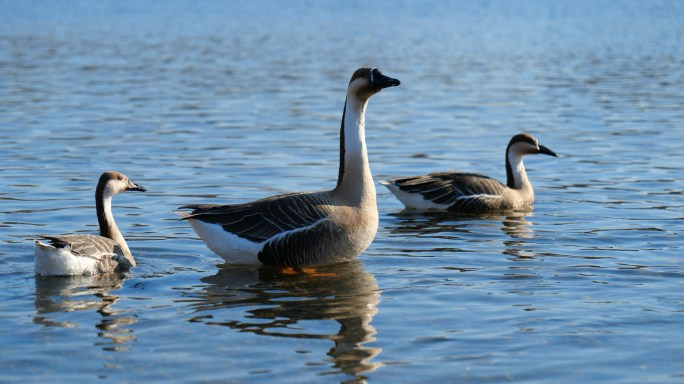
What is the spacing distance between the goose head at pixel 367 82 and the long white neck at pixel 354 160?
0.09 metres

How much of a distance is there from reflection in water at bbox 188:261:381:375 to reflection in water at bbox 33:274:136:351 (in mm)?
757

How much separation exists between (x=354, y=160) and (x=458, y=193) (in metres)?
4.41

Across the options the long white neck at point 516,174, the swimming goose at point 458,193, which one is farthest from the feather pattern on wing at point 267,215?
the long white neck at point 516,174

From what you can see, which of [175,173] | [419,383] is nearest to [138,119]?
[175,173]

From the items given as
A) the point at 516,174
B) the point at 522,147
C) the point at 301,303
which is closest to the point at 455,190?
the point at 516,174

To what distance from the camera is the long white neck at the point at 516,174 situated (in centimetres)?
1611

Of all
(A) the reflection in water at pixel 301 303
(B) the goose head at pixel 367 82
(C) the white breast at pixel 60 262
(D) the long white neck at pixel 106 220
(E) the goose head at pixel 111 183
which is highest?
(B) the goose head at pixel 367 82

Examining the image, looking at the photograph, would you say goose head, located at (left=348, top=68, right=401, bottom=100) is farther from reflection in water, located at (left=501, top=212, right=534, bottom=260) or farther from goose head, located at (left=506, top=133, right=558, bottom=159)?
goose head, located at (left=506, top=133, right=558, bottom=159)

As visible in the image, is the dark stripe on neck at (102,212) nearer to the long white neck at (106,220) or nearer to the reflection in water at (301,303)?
the long white neck at (106,220)

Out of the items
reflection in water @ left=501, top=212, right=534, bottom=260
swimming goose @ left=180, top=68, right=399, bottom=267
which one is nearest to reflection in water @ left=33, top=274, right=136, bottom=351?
swimming goose @ left=180, top=68, right=399, bottom=267

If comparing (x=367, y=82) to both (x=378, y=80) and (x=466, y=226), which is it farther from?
(x=466, y=226)

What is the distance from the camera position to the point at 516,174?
16.3 meters

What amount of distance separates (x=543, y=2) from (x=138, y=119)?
5944 cm

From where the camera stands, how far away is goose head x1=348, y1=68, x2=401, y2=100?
1125 centimetres
